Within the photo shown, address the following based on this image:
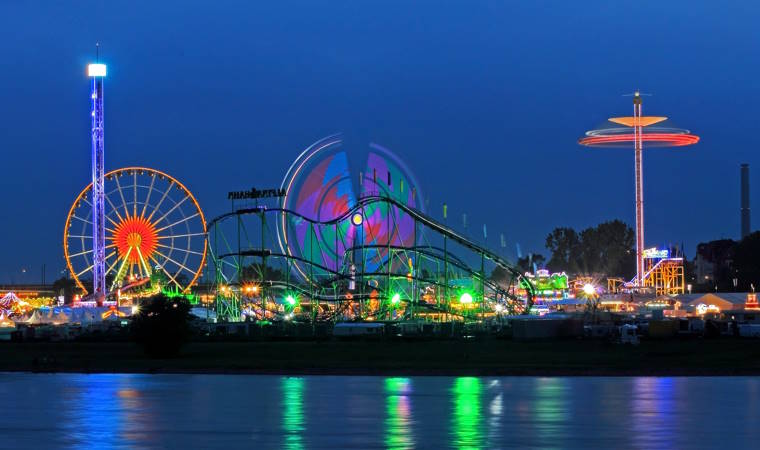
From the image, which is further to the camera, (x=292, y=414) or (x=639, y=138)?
(x=639, y=138)

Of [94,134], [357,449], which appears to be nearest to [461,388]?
[357,449]

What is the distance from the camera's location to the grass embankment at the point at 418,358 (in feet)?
142

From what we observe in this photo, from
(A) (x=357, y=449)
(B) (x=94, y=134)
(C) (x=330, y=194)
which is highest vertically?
(B) (x=94, y=134)

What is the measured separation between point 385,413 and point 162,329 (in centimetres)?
2935

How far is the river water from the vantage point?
22.4 metres

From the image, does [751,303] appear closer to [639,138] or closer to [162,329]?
[639,138]

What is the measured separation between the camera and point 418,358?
166 ft

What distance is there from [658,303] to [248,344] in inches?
2481

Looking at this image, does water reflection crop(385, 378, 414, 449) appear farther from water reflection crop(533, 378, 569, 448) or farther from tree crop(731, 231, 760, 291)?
tree crop(731, 231, 760, 291)

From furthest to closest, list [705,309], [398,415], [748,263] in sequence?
[748,263], [705,309], [398,415]

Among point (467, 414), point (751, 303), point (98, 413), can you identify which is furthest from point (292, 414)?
point (751, 303)

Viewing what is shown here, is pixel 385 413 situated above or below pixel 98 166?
below

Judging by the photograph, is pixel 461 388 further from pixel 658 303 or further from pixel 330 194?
pixel 658 303

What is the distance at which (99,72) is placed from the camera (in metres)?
114
